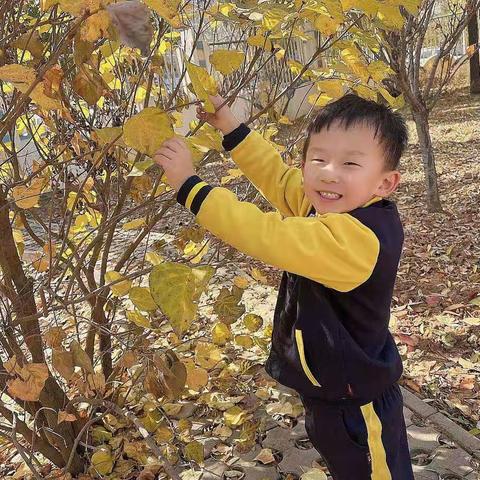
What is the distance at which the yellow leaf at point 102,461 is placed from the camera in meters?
1.93

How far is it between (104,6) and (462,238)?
423cm

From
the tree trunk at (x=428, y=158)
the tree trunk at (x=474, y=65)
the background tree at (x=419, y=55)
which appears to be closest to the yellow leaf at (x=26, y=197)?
the background tree at (x=419, y=55)

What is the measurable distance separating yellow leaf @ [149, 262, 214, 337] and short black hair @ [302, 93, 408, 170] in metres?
0.56

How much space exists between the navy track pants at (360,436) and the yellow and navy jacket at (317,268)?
0.04 m

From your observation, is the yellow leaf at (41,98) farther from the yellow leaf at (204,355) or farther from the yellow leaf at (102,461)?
the yellow leaf at (102,461)

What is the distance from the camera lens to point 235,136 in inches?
59.3

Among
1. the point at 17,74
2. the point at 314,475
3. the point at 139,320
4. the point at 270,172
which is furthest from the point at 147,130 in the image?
the point at 314,475

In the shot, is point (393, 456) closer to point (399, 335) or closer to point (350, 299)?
point (350, 299)

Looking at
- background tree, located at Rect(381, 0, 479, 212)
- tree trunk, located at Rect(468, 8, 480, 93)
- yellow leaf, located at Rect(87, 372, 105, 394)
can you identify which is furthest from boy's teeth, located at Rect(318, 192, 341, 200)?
tree trunk, located at Rect(468, 8, 480, 93)

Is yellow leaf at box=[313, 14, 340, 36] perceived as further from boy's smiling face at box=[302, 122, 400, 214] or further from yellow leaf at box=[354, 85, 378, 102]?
yellow leaf at box=[354, 85, 378, 102]

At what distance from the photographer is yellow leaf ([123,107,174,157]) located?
0.91 metres

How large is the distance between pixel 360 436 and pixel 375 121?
0.78 meters

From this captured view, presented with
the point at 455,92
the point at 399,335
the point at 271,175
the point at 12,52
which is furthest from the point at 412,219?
the point at 455,92

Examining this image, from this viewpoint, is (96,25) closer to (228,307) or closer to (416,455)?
(228,307)
